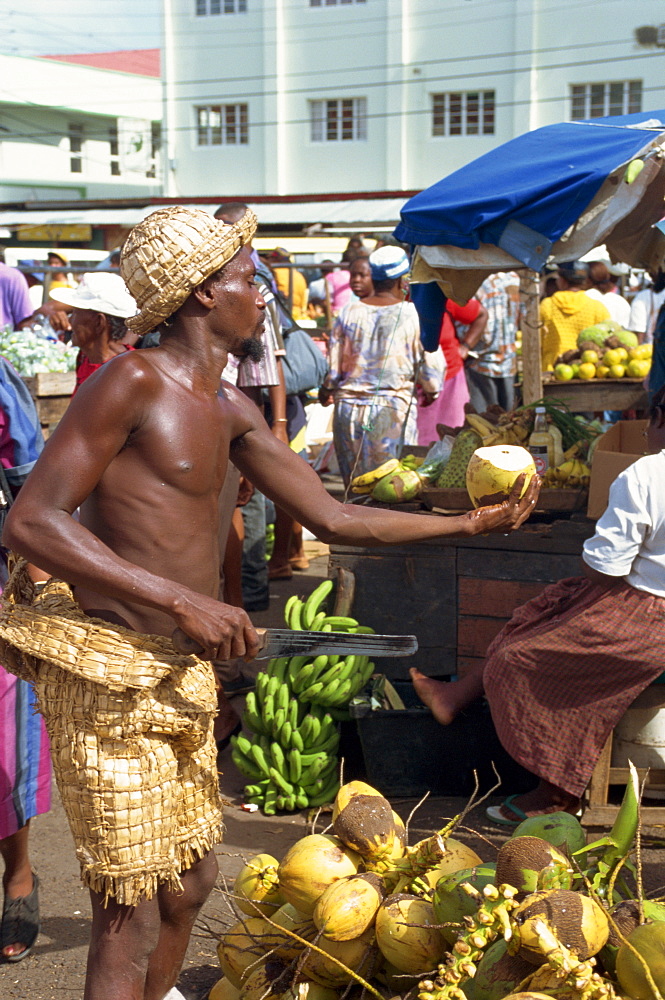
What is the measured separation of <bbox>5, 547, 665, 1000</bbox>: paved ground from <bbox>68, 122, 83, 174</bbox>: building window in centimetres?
4113

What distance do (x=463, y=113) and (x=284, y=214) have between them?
9.51 m

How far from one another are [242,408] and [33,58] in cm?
4195

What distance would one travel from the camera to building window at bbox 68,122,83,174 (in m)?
41.7

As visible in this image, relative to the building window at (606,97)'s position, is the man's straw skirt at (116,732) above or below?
below

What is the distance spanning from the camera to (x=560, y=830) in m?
2.60

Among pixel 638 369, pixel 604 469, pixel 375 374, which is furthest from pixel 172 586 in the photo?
pixel 638 369

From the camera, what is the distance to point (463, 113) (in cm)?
3114

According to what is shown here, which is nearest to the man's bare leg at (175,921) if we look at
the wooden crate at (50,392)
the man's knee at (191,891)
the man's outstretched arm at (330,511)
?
the man's knee at (191,891)

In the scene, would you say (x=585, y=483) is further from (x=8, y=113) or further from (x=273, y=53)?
(x=8, y=113)

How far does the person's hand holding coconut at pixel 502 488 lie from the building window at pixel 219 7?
3440 cm

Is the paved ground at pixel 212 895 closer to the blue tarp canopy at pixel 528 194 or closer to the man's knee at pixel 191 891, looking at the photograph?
the man's knee at pixel 191 891

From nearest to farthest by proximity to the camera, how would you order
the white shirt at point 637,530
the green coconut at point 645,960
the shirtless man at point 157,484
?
1. the green coconut at point 645,960
2. the shirtless man at point 157,484
3. the white shirt at point 637,530

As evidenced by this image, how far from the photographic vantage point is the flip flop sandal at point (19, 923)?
→ 3148mm

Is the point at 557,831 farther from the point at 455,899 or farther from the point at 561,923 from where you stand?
the point at 561,923
